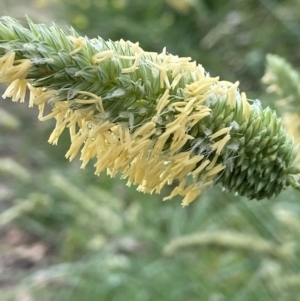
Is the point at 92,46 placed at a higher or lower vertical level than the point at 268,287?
lower

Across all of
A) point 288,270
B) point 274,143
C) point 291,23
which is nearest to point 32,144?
point 291,23

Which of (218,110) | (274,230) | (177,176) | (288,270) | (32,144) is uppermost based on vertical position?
(32,144)

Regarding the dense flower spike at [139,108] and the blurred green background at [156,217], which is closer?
the dense flower spike at [139,108]

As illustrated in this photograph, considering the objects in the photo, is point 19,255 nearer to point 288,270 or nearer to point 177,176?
point 288,270

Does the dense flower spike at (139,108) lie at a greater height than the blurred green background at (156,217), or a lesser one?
lesser
